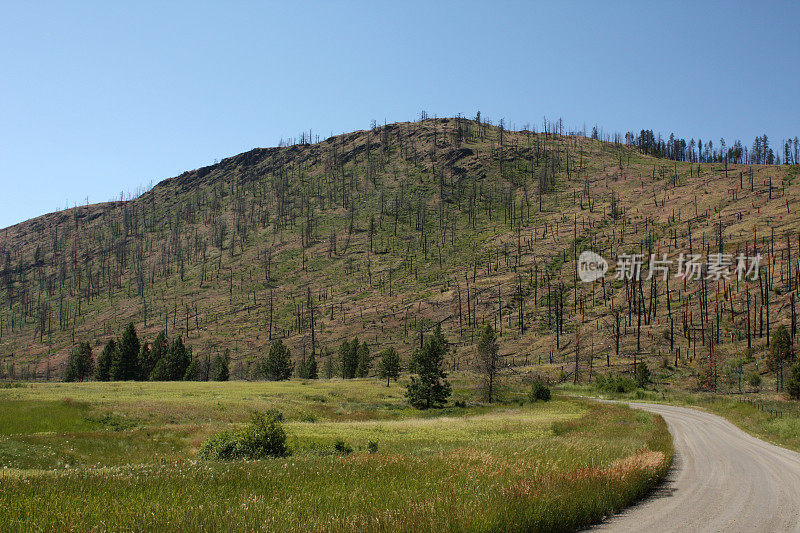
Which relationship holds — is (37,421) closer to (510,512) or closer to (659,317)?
(510,512)

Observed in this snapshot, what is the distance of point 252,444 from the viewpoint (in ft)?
66.1

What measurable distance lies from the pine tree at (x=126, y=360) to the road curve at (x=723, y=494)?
9005 centimetres

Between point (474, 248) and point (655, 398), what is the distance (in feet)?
412

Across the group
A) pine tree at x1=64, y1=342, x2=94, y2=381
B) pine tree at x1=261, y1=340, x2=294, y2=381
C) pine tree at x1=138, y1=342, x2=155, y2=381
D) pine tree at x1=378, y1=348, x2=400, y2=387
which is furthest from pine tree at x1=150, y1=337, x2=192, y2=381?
pine tree at x1=378, y1=348, x2=400, y2=387

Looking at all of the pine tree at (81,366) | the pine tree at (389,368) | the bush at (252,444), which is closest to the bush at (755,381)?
the pine tree at (389,368)

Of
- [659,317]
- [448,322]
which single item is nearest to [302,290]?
[448,322]

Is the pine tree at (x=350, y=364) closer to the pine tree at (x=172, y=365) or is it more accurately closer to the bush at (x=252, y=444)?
the pine tree at (x=172, y=365)

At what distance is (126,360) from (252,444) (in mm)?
80382

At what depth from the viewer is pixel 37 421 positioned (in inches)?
1181

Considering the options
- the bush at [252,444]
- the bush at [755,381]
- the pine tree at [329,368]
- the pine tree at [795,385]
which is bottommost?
the pine tree at [329,368]

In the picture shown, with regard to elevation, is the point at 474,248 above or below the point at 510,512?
above

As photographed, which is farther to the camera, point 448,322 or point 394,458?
point 448,322

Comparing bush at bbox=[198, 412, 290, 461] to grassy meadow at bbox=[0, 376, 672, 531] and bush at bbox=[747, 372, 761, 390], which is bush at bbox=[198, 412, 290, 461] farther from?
bush at bbox=[747, 372, 761, 390]

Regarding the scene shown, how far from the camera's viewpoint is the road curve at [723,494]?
35.3ft
